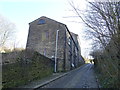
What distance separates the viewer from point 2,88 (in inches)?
268

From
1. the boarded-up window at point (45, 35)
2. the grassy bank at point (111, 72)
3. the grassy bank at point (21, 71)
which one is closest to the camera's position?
the grassy bank at point (111, 72)

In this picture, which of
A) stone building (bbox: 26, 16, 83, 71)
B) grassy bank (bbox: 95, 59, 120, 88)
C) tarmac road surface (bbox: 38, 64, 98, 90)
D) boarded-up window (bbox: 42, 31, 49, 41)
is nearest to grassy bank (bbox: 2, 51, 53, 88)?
tarmac road surface (bbox: 38, 64, 98, 90)

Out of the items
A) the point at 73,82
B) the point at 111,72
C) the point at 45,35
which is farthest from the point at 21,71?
the point at 45,35

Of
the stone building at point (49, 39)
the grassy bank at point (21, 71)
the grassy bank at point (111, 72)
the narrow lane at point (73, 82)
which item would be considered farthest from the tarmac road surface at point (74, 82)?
the stone building at point (49, 39)

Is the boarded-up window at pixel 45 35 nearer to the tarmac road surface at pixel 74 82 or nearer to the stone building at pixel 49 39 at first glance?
the stone building at pixel 49 39

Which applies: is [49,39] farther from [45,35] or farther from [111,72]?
[111,72]

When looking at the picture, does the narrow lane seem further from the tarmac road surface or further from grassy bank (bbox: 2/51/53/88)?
grassy bank (bbox: 2/51/53/88)

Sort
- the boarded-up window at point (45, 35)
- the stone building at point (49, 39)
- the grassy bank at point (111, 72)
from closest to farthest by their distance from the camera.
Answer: the grassy bank at point (111, 72) → the stone building at point (49, 39) → the boarded-up window at point (45, 35)

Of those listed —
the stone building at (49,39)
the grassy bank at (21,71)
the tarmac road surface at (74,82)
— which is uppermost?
the stone building at (49,39)

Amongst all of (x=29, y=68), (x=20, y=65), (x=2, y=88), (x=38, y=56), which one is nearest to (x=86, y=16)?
(x=2, y=88)

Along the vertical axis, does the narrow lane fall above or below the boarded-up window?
below

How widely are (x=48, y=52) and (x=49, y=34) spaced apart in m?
3.57

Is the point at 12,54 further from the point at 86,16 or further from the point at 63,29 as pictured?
the point at 63,29

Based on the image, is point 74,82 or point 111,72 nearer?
point 111,72
